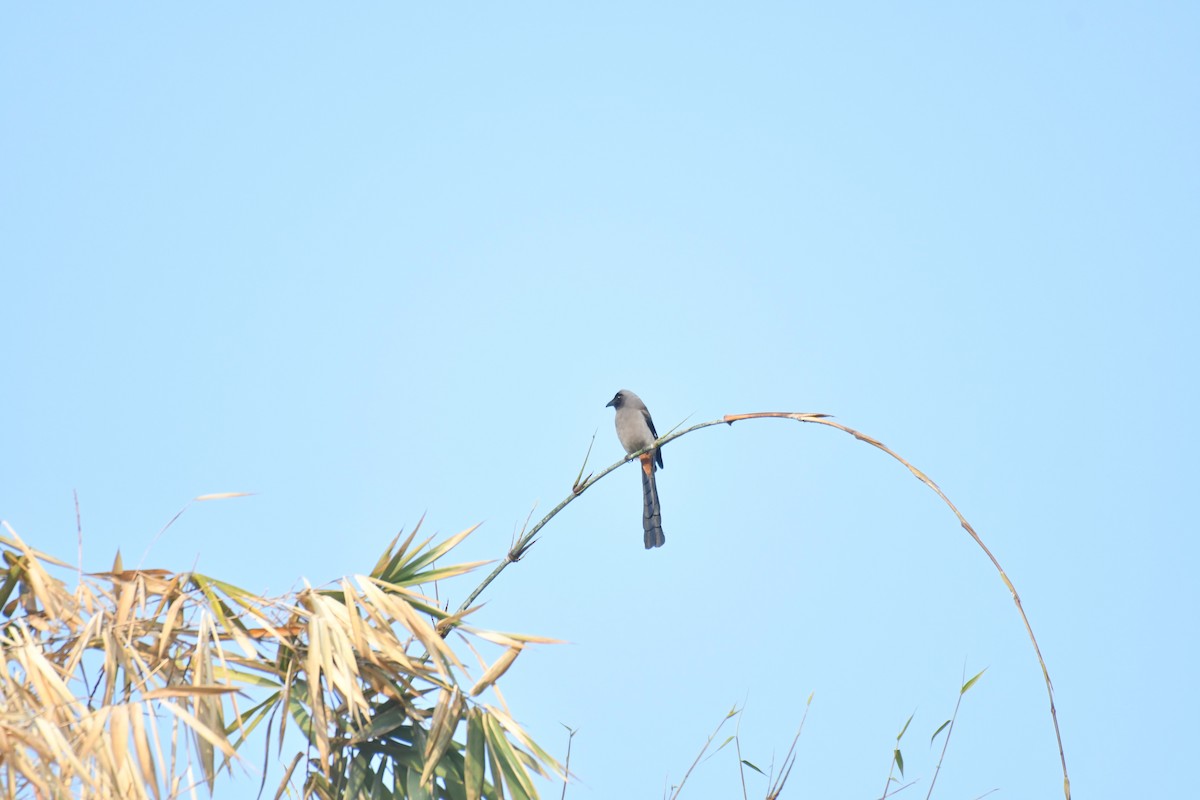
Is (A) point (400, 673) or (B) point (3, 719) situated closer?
(B) point (3, 719)

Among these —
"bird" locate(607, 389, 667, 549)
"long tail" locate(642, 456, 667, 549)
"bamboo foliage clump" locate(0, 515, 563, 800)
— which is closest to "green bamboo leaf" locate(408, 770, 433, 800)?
"bamboo foliage clump" locate(0, 515, 563, 800)

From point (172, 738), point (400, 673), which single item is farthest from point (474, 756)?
point (172, 738)

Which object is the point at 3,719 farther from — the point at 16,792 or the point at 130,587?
the point at 130,587

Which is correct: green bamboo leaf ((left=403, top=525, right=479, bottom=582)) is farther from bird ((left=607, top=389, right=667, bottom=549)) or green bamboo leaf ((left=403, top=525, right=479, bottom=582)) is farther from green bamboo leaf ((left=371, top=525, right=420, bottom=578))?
bird ((left=607, top=389, right=667, bottom=549))

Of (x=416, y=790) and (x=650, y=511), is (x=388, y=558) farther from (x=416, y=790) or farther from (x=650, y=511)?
(x=650, y=511)

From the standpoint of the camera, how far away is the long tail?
7.68 m

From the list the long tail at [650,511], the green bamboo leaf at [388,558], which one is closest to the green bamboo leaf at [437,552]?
the green bamboo leaf at [388,558]

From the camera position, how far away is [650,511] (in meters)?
7.77

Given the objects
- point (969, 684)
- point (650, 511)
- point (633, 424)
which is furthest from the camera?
point (633, 424)

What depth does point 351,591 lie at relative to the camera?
4.38 meters

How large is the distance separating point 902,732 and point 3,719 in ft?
8.32

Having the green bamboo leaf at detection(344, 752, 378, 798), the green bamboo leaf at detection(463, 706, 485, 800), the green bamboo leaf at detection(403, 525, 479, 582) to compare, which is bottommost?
the green bamboo leaf at detection(344, 752, 378, 798)

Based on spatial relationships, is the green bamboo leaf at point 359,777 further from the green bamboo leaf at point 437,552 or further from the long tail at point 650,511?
the long tail at point 650,511

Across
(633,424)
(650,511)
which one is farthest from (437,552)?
(633,424)
